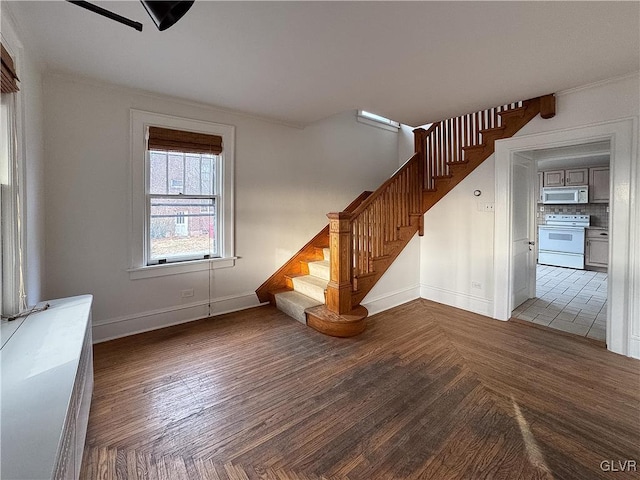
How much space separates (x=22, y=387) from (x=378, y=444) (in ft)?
5.56

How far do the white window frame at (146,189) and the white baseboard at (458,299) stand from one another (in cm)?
294

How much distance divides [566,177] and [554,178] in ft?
0.83

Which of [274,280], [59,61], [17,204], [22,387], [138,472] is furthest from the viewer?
[274,280]

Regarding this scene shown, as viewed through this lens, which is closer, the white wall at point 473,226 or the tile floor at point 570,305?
the white wall at point 473,226

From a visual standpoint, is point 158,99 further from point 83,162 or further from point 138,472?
point 138,472

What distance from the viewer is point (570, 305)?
13.3ft

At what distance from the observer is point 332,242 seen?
324 centimetres

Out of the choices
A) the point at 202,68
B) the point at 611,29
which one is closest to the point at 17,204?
the point at 202,68

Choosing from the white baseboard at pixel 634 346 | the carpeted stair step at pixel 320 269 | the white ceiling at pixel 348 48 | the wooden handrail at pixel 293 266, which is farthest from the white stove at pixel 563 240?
the carpeted stair step at pixel 320 269

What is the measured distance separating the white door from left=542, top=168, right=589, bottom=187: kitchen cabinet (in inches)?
154

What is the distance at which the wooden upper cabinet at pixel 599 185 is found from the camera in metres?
6.39

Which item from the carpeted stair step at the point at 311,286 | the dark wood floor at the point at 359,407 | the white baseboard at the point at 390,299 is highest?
the carpeted stair step at the point at 311,286

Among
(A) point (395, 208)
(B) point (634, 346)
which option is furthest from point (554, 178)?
(B) point (634, 346)

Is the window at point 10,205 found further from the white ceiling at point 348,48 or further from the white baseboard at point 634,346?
the white baseboard at point 634,346
